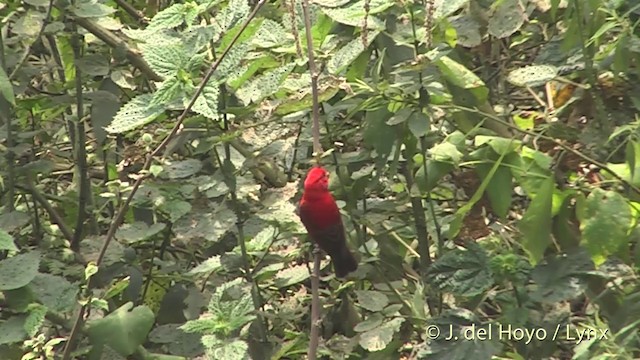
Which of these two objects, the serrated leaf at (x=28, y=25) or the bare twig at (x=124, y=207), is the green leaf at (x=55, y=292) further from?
the serrated leaf at (x=28, y=25)

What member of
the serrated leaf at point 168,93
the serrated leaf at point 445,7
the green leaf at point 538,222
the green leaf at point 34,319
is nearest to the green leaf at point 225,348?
the green leaf at point 34,319

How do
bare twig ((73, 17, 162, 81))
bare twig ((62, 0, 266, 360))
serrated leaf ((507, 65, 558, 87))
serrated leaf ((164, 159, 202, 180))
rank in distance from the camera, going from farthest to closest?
bare twig ((73, 17, 162, 81)) < serrated leaf ((164, 159, 202, 180)) < serrated leaf ((507, 65, 558, 87)) < bare twig ((62, 0, 266, 360))

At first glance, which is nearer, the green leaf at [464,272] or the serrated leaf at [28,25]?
the green leaf at [464,272]

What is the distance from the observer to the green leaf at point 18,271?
5.85 feet

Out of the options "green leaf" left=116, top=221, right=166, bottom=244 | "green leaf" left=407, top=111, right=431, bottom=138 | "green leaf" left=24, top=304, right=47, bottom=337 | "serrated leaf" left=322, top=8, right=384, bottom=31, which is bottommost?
"green leaf" left=24, top=304, right=47, bottom=337

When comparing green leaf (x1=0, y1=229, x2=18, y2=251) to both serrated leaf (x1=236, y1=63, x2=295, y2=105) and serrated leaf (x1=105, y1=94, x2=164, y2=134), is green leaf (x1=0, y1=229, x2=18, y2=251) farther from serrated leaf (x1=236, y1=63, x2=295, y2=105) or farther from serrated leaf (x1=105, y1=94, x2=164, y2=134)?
serrated leaf (x1=236, y1=63, x2=295, y2=105)

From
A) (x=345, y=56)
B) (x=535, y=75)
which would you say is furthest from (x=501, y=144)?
(x=345, y=56)

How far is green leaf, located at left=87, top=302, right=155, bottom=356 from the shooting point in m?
1.83

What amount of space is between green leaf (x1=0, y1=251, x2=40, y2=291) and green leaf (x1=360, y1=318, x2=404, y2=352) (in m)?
0.62

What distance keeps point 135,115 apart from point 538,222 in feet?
2.34

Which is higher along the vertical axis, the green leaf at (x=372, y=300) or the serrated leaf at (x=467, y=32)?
the serrated leaf at (x=467, y=32)

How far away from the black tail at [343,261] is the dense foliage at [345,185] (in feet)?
0.39

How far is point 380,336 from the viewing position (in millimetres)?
1806

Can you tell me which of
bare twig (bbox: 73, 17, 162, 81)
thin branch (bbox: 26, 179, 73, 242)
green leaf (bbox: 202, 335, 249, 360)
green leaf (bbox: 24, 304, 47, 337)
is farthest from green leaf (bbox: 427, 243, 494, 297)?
thin branch (bbox: 26, 179, 73, 242)
